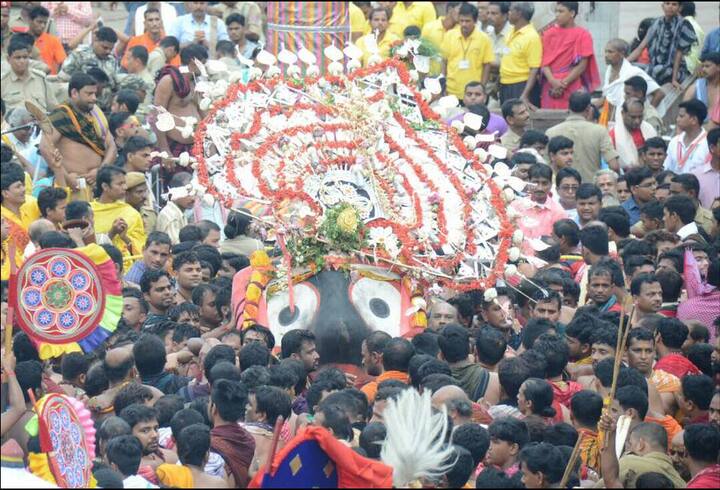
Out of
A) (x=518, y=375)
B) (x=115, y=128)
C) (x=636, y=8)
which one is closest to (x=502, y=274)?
(x=518, y=375)

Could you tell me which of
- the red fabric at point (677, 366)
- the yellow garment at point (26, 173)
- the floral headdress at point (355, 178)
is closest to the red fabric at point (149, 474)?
the floral headdress at point (355, 178)

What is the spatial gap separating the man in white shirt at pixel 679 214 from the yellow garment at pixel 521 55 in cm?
411

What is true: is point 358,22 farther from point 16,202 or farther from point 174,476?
point 174,476

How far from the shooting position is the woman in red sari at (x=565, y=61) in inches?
711

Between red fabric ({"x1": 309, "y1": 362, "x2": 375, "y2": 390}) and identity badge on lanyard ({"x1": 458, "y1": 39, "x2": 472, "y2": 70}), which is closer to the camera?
red fabric ({"x1": 309, "y1": 362, "x2": 375, "y2": 390})

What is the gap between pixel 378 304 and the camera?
11.8 m

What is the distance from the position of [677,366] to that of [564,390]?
102 centimetres

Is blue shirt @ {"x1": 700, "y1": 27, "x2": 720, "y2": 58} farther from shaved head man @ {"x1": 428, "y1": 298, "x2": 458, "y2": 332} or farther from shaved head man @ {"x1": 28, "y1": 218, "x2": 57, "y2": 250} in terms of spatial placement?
shaved head man @ {"x1": 28, "y1": 218, "x2": 57, "y2": 250}

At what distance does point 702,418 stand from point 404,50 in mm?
3728

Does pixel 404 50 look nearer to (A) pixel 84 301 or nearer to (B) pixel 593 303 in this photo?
(B) pixel 593 303

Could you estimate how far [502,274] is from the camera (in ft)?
38.9

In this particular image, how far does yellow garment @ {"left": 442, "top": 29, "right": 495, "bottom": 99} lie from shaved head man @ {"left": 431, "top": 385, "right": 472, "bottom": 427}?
905 cm

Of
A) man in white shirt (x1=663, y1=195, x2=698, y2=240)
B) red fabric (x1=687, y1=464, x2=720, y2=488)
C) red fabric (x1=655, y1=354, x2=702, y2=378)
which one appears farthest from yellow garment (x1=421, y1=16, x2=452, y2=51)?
red fabric (x1=687, y1=464, x2=720, y2=488)

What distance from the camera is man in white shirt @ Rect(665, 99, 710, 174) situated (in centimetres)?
1593
